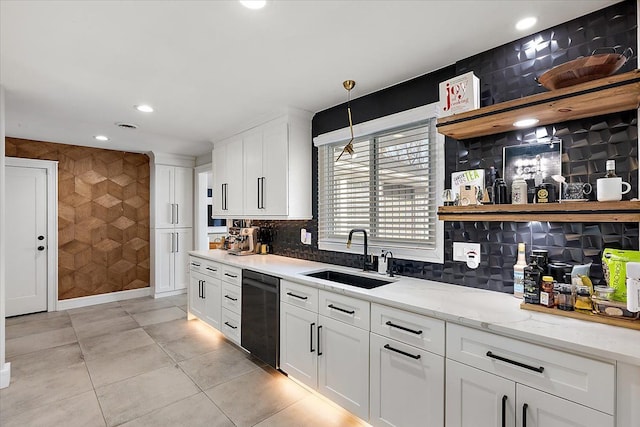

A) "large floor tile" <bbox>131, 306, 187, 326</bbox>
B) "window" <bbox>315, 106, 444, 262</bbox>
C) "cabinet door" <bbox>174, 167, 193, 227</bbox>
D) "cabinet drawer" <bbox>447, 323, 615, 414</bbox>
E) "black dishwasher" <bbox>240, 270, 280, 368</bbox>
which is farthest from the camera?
"cabinet door" <bbox>174, 167, 193, 227</bbox>

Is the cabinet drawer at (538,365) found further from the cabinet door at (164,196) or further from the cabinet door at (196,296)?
the cabinet door at (164,196)

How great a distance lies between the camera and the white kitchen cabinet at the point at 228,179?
149 inches

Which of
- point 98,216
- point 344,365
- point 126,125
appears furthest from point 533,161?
point 98,216

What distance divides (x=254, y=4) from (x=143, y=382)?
116 inches

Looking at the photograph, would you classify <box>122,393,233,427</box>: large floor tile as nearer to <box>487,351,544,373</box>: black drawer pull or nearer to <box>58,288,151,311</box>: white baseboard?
<box>487,351,544,373</box>: black drawer pull

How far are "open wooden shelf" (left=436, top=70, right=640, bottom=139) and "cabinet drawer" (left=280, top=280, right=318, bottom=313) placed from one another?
1.46m

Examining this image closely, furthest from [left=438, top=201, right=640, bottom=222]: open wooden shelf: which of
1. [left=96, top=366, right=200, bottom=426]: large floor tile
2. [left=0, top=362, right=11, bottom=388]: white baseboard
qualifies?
[left=0, top=362, right=11, bottom=388]: white baseboard

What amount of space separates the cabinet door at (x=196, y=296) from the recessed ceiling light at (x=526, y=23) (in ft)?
12.3

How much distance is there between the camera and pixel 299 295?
2.45 metres

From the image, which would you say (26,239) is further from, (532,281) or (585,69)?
(585,69)

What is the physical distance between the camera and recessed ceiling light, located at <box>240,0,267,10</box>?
1.52 metres

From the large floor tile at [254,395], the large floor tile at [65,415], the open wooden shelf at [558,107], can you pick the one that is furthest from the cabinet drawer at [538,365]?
the large floor tile at [65,415]

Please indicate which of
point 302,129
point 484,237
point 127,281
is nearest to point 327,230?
point 302,129

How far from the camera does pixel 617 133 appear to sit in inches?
61.4
